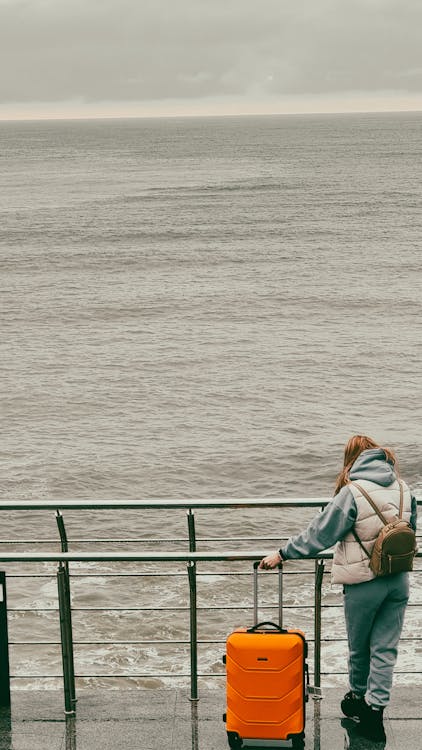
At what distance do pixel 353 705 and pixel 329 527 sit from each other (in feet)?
3.88

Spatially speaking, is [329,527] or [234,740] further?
[234,740]

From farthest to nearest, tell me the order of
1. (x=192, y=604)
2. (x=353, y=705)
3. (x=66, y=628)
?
(x=192, y=604) → (x=66, y=628) → (x=353, y=705)

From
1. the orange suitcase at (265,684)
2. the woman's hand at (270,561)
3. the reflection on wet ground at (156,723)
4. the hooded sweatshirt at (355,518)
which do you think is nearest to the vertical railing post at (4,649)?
the reflection on wet ground at (156,723)

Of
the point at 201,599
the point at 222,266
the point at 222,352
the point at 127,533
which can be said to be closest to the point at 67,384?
the point at 222,352

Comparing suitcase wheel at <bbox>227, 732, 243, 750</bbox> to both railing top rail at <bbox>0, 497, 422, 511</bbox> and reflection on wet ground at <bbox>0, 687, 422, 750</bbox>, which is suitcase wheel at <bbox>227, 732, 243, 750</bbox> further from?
railing top rail at <bbox>0, 497, 422, 511</bbox>

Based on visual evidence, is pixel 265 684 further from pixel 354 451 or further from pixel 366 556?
pixel 354 451

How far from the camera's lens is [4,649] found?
5500 millimetres

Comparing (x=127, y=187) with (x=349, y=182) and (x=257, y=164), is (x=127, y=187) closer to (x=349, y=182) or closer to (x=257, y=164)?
(x=349, y=182)

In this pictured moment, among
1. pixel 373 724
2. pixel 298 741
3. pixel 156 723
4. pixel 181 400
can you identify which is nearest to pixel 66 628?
pixel 156 723

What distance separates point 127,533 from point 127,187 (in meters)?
111

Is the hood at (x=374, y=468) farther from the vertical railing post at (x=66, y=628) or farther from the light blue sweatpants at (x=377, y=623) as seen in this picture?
the vertical railing post at (x=66, y=628)

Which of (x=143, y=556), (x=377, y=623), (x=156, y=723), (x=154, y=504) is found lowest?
(x=156, y=723)

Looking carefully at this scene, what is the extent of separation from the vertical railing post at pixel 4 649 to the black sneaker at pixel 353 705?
187 centimetres

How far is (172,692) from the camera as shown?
5855 millimetres
